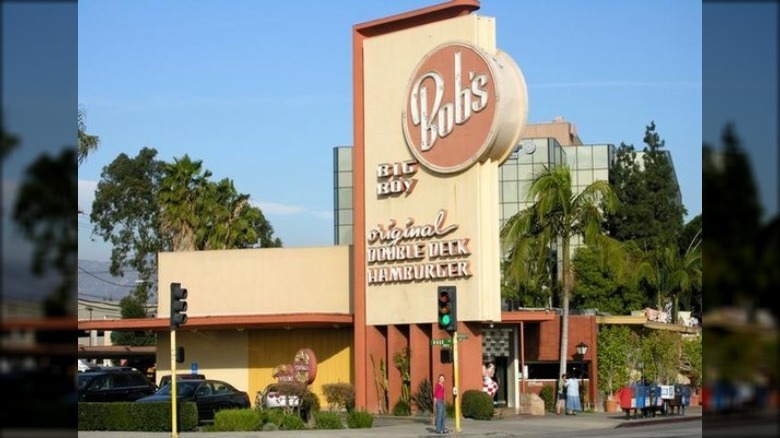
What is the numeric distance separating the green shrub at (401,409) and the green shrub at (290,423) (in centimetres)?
761

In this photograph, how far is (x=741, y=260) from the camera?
7.59 ft

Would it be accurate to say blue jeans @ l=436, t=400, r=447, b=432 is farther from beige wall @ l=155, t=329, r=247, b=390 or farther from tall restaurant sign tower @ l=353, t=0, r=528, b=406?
beige wall @ l=155, t=329, r=247, b=390

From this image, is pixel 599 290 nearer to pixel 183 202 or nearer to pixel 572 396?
pixel 183 202

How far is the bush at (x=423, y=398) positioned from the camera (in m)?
43.3

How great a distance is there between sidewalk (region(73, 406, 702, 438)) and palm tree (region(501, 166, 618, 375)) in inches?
180

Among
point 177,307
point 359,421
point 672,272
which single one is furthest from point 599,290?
point 177,307

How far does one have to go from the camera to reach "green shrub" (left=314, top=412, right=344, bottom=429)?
3756 cm

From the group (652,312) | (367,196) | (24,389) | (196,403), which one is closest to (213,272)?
(367,196)

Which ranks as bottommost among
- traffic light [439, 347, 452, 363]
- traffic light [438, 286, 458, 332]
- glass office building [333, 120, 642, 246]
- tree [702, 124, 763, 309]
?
traffic light [439, 347, 452, 363]

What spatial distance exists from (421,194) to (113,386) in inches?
512

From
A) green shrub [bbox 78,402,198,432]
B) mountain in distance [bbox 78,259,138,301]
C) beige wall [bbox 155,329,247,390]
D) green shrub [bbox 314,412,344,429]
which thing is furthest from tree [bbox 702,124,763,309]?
mountain in distance [bbox 78,259,138,301]

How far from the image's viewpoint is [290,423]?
121ft

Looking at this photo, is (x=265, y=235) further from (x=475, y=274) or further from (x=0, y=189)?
(x=0, y=189)

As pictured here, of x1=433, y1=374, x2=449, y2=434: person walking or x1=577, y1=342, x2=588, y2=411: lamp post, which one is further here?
x1=577, y1=342, x2=588, y2=411: lamp post
